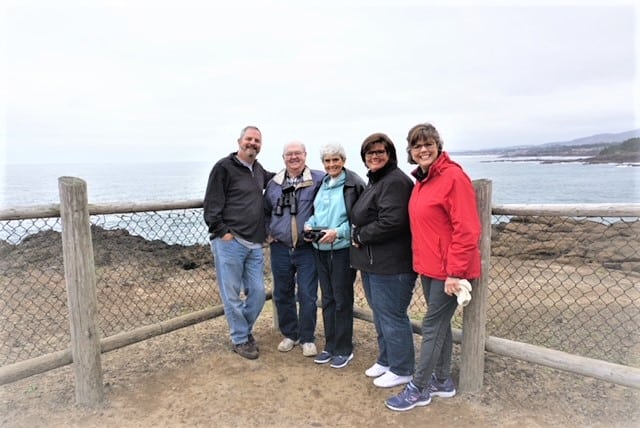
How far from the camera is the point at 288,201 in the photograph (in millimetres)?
3662

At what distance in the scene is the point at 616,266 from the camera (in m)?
7.59

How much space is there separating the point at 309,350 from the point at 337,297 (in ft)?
2.36

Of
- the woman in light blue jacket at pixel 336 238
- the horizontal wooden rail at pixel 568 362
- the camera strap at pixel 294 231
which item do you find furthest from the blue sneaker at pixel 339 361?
the camera strap at pixel 294 231

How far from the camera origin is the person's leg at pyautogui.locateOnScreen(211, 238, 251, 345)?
3672 mm

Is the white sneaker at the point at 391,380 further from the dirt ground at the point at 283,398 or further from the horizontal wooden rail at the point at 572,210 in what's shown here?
the horizontal wooden rail at the point at 572,210

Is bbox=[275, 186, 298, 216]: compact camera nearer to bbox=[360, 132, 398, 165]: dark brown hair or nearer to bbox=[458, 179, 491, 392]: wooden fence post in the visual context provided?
bbox=[360, 132, 398, 165]: dark brown hair

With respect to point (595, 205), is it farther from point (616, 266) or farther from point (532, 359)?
point (616, 266)

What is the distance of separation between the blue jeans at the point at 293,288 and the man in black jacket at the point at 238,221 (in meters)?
0.19

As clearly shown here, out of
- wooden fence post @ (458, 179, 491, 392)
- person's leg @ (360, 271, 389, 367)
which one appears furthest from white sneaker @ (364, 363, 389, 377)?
wooden fence post @ (458, 179, 491, 392)

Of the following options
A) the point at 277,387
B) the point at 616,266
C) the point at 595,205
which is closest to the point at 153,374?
the point at 277,387

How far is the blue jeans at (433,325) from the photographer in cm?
280

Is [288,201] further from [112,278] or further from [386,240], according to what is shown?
[112,278]

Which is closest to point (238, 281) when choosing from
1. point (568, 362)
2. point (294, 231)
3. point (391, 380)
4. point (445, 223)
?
point (294, 231)

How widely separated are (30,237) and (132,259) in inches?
105
